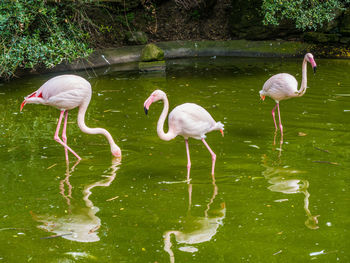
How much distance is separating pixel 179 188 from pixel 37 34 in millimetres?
5945

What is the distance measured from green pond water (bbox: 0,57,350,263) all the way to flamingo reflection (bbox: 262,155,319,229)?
0.01 m

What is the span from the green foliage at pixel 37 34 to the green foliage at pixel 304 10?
189 inches

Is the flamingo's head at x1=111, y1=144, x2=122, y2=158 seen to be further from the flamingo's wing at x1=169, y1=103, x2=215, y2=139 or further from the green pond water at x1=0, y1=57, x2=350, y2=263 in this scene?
the flamingo's wing at x1=169, y1=103, x2=215, y2=139

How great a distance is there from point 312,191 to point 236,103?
3556 millimetres

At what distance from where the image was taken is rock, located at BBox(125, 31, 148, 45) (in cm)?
1311

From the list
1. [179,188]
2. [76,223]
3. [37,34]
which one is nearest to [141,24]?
[37,34]

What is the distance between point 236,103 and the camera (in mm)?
7938

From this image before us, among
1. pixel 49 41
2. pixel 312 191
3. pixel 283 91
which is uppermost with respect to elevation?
pixel 49 41

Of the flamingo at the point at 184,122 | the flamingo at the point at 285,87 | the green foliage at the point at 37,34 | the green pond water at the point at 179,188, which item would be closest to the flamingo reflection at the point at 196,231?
the green pond water at the point at 179,188

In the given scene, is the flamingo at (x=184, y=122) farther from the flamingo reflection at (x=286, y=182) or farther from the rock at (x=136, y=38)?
the rock at (x=136, y=38)

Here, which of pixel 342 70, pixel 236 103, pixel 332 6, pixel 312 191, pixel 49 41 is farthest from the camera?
pixel 332 6

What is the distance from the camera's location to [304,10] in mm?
12008

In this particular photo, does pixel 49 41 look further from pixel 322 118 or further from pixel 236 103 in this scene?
pixel 322 118

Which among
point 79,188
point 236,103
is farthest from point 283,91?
point 79,188
